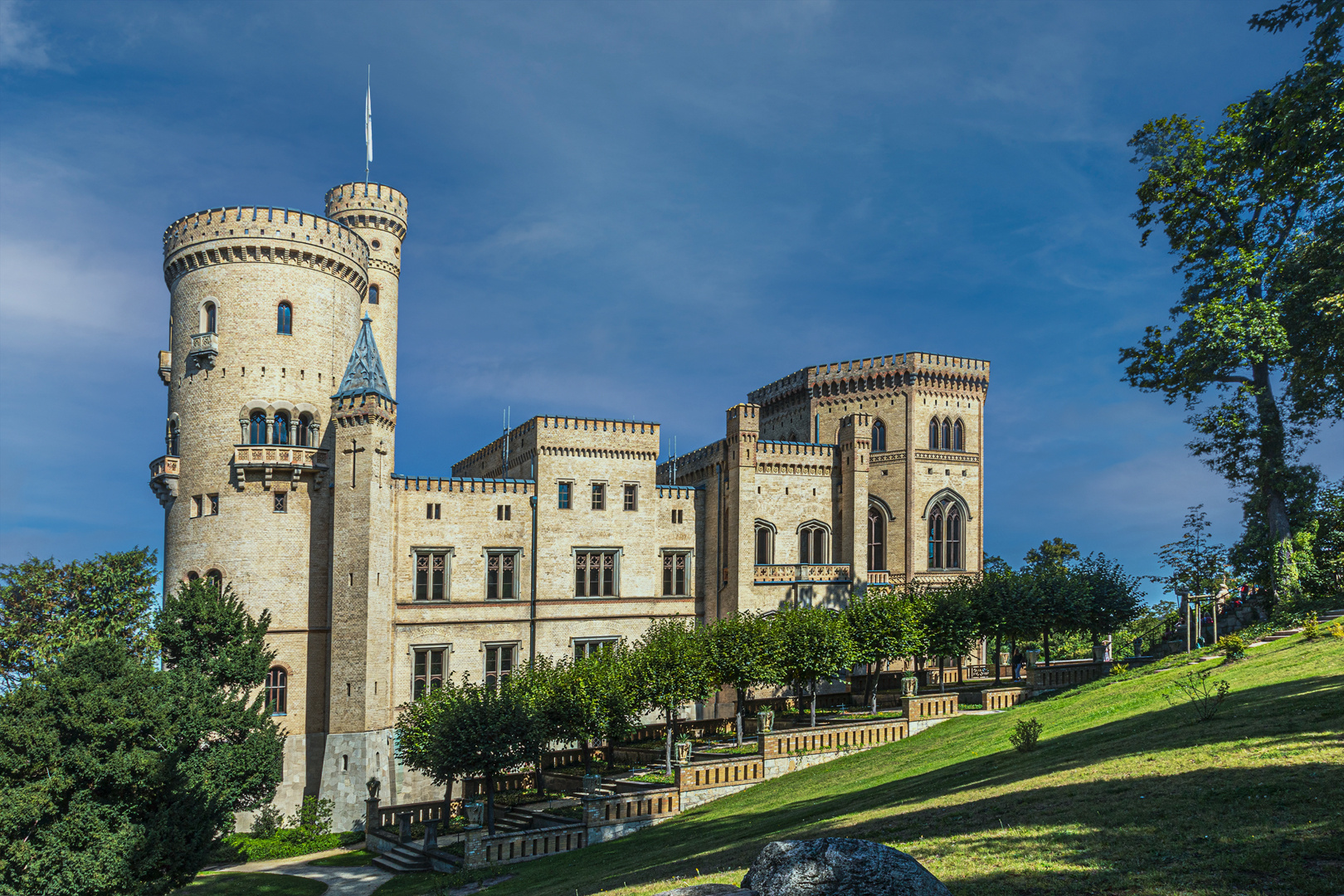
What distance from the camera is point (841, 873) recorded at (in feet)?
25.0

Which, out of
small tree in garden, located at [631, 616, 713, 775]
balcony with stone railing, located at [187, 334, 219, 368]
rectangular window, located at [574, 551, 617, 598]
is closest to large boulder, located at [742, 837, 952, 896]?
small tree in garden, located at [631, 616, 713, 775]

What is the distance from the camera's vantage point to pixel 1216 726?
17.4m

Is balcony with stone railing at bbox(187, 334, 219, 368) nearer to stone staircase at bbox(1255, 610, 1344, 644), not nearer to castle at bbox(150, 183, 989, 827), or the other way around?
castle at bbox(150, 183, 989, 827)

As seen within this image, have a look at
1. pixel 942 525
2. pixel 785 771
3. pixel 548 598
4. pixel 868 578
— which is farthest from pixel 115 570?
pixel 942 525

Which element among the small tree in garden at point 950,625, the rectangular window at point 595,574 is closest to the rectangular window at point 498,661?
the rectangular window at point 595,574

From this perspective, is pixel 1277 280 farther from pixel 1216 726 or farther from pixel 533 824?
pixel 533 824

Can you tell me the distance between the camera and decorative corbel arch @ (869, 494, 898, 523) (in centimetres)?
5119

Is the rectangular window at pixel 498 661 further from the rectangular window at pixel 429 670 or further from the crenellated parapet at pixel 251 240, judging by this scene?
the crenellated parapet at pixel 251 240

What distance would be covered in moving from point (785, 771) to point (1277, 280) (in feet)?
81.1

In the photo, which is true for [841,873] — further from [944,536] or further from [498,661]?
[944,536]

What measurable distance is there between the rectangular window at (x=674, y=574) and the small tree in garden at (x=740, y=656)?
323 inches

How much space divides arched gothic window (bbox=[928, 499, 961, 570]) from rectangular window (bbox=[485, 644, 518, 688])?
78.1 ft

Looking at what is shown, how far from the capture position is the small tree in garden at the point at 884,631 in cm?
4175

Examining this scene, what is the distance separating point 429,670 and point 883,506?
1022 inches
